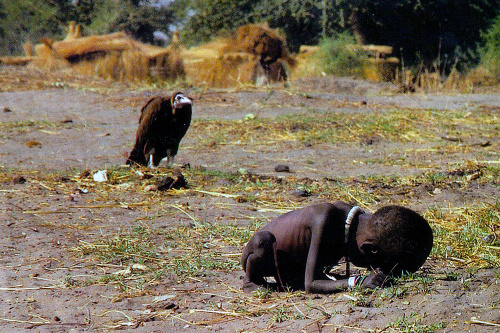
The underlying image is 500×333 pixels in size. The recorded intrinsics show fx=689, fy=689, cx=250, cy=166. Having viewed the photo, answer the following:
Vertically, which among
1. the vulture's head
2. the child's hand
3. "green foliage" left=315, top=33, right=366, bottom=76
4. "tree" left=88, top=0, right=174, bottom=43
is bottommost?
the child's hand

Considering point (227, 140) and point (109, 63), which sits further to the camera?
point (109, 63)

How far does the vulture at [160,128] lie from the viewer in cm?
762

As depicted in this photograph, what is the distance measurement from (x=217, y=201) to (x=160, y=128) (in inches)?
67.9

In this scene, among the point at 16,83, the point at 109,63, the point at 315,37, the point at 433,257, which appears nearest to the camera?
the point at 433,257

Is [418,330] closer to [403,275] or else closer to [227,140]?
[403,275]

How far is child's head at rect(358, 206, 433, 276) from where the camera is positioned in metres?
3.34

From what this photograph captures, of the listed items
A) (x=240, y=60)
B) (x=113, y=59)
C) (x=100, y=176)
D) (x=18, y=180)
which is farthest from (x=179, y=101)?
(x=113, y=59)

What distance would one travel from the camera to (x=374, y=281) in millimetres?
3381

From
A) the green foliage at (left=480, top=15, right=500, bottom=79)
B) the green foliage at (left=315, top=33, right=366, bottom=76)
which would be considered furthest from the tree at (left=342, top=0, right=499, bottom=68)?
the green foliage at (left=315, top=33, right=366, bottom=76)

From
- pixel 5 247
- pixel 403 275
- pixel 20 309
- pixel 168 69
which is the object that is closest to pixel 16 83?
pixel 168 69

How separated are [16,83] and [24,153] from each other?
682cm

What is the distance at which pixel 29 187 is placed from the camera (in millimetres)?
6969

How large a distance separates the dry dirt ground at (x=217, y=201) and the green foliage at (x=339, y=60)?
14.7 feet

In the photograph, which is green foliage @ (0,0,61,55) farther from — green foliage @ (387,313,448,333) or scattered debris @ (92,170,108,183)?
green foliage @ (387,313,448,333)
